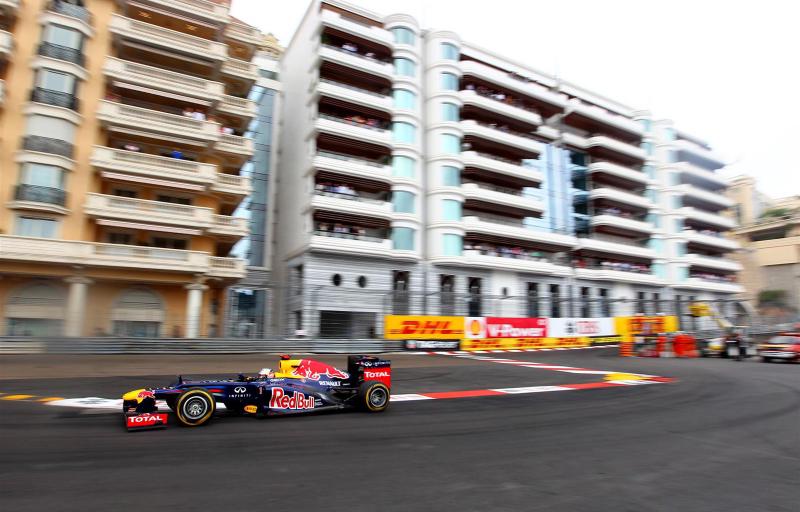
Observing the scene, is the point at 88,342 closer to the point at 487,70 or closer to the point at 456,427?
the point at 456,427

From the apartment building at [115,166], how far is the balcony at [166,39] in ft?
0.22

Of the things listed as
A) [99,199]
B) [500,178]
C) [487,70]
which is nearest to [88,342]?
[99,199]

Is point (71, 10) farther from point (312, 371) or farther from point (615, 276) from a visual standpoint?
point (615, 276)

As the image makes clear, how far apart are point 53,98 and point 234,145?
860 centimetres

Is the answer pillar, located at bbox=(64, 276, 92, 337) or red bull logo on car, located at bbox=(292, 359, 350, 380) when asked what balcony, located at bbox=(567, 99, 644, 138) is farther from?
red bull logo on car, located at bbox=(292, 359, 350, 380)

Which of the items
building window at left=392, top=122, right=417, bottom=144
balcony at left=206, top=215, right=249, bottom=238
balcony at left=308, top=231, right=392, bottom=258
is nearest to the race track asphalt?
balcony at left=206, top=215, right=249, bottom=238

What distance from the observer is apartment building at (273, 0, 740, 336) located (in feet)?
90.2

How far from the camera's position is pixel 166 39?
24.3m

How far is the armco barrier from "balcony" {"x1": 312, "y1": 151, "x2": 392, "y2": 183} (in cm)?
1237

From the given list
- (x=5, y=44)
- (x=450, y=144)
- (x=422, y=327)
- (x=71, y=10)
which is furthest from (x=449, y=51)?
(x=5, y=44)

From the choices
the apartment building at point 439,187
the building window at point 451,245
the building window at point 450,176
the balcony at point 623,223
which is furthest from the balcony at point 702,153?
the building window at point 451,245

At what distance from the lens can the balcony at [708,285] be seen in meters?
46.7

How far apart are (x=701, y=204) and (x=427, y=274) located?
45.3 m

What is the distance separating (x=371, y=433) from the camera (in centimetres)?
554
